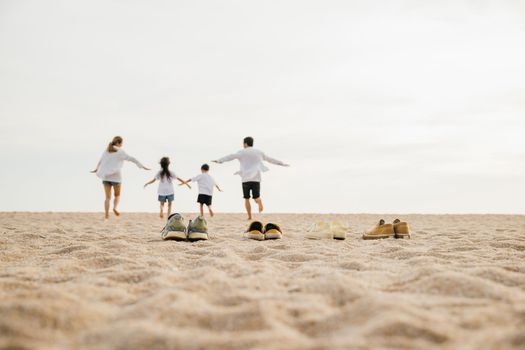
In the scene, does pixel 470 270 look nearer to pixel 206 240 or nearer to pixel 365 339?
pixel 365 339

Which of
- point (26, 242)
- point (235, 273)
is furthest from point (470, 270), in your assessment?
point (26, 242)

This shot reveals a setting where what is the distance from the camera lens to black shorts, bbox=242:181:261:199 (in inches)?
360

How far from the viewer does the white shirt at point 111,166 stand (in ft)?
28.9

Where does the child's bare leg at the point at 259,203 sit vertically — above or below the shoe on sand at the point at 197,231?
above

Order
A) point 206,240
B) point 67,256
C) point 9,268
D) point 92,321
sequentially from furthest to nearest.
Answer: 1. point 206,240
2. point 67,256
3. point 9,268
4. point 92,321

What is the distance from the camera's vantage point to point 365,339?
53.4 inches

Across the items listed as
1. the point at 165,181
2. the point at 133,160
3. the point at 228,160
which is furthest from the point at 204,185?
the point at 133,160

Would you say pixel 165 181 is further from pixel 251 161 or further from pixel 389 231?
pixel 389 231

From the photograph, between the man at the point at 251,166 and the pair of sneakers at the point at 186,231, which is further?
the man at the point at 251,166

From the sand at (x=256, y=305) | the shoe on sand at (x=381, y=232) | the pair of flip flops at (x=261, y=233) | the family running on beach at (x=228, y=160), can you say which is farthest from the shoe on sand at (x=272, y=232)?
the family running on beach at (x=228, y=160)

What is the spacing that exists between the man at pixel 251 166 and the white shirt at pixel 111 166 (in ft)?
7.02

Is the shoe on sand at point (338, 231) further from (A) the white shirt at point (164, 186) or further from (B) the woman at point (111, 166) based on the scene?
(A) the white shirt at point (164, 186)

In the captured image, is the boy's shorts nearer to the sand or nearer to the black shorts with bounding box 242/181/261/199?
the black shorts with bounding box 242/181/261/199

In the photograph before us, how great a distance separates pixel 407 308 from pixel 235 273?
111cm
